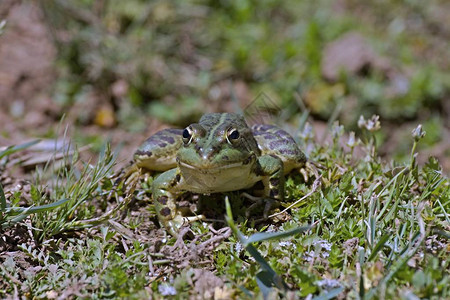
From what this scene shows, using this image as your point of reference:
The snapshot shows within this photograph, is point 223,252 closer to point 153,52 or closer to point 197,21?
point 153,52

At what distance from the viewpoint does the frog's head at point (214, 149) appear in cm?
342

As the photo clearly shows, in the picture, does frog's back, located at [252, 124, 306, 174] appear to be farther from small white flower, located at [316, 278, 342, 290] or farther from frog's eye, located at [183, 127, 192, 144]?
small white flower, located at [316, 278, 342, 290]

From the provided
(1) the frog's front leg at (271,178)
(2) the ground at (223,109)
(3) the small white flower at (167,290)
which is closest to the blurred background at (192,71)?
(2) the ground at (223,109)

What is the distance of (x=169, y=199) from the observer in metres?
3.87

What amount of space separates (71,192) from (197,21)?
568 cm

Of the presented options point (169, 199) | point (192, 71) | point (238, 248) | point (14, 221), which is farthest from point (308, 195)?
point (192, 71)

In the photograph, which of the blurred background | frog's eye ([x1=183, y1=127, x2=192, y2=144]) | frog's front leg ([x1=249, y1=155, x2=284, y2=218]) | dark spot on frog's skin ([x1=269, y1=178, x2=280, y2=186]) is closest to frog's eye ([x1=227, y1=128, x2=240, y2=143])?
frog's eye ([x1=183, y1=127, x2=192, y2=144])

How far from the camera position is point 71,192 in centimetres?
391

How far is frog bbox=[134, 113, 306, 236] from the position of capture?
11.4 ft

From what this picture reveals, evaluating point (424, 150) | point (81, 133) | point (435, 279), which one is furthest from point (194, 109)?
point (435, 279)

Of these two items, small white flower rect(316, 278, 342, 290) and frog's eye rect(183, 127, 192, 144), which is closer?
small white flower rect(316, 278, 342, 290)

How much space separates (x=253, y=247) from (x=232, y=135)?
2.78 ft

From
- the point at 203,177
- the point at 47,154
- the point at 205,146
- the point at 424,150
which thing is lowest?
the point at 424,150

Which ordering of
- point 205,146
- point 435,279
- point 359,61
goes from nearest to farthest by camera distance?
point 435,279
point 205,146
point 359,61
